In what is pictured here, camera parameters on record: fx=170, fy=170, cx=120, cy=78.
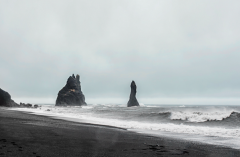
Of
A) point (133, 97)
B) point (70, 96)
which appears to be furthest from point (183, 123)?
point (70, 96)

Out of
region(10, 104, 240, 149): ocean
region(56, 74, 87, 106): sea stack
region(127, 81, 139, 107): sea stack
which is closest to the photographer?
region(10, 104, 240, 149): ocean

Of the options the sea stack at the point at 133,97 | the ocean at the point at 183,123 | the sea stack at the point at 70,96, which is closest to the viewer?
the ocean at the point at 183,123

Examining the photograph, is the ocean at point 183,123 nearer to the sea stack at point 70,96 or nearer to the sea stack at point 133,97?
the sea stack at point 133,97

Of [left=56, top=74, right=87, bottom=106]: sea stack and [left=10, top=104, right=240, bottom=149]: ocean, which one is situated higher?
[left=56, top=74, right=87, bottom=106]: sea stack

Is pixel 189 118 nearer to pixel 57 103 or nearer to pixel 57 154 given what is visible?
pixel 57 154

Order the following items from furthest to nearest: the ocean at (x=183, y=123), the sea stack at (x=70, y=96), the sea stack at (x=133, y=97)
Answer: the sea stack at (x=133, y=97) < the sea stack at (x=70, y=96) < the ocean at (x=183, y=123)

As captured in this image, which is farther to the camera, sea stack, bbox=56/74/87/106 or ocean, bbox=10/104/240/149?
sea stack, bbox=56/74/87/106

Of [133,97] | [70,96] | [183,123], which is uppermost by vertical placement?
[70,96]

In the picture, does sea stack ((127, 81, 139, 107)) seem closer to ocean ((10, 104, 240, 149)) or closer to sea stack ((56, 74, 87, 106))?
sea stack ((56, 74, 87, 106))

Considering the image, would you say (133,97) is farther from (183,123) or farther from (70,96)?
(183,123)

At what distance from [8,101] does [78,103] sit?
82970 millimetres

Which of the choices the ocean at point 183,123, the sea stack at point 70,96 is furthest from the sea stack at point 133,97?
the ocean at point 183,123

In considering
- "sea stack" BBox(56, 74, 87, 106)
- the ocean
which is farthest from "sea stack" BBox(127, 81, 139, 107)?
the ocean

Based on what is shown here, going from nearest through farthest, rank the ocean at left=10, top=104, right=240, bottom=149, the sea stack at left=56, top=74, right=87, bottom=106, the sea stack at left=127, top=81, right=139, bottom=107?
the ocean at left=10, top=104, right=240, bottom=149, the sea stack at left=56, top=74, right=87, bottom=106, the sea stack at left=127, top=81, right=139, bottom=107
